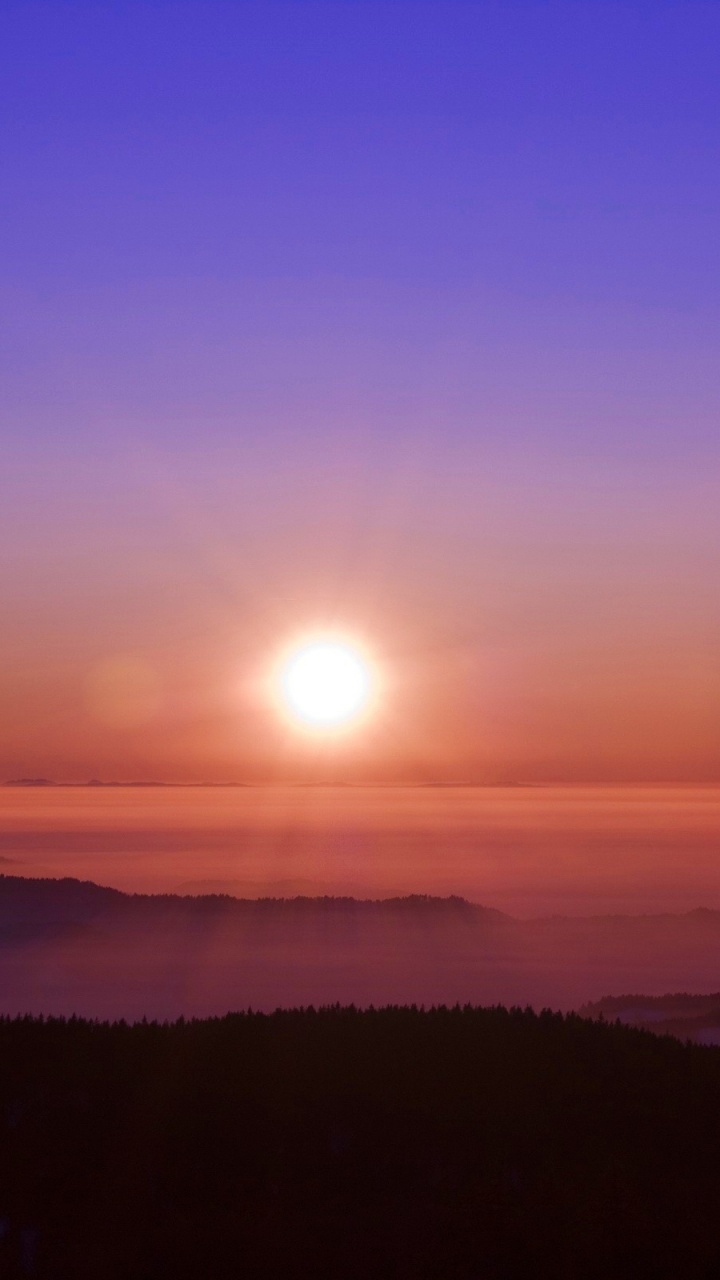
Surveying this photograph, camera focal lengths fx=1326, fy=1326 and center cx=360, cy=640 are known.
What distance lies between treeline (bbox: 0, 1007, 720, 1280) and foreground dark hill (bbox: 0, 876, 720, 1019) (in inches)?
3399

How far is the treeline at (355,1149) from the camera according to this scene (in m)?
13.1

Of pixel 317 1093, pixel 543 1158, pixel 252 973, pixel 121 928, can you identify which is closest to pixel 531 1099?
pixel 543 1158

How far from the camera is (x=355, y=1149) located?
51.3 ft

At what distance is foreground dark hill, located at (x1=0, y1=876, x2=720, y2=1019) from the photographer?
129000 millimetres

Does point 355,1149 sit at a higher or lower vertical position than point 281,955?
lower

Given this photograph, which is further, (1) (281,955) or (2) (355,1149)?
(1) (281,955)

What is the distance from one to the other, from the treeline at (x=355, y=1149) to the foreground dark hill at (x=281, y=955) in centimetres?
8633

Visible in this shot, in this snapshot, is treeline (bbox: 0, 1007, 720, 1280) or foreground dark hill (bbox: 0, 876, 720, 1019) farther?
foreground dark hill (bbox: 0, 876, 720, 1019)

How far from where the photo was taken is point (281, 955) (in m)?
154

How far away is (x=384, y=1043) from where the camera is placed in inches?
758

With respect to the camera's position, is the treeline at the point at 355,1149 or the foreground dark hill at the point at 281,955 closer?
the treeline at the point at 355,1149

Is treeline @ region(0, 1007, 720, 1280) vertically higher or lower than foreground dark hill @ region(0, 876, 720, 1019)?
lower

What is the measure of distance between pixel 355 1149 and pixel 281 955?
467ft

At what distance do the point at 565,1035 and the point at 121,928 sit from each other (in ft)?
534
